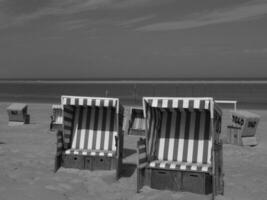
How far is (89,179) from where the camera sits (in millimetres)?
9023

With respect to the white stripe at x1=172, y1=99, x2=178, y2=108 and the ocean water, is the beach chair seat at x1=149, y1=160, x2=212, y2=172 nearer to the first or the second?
the white stripe at x1=172, y1=99, x2=178, y2=108

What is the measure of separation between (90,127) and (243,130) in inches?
223

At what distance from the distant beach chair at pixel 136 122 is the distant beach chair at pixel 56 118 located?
287 cm

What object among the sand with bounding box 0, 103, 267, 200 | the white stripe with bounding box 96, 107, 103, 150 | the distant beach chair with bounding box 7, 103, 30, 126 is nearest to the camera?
the sand with bounding box 0, 103, 267, 200

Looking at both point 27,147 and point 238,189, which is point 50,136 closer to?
point 27,147

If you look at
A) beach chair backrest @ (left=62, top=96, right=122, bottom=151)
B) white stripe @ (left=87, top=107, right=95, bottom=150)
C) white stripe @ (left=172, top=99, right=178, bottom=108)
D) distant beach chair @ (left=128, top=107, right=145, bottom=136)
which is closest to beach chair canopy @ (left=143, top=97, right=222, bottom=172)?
white stripe @ (left=172, top=99, right=178, bottom=108)

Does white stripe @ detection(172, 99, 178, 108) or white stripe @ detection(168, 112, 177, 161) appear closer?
white stripe @ detection(172, 99, 178, 108)

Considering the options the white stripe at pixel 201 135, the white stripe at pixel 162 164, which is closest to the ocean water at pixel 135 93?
the white stripe at pixel 201 135

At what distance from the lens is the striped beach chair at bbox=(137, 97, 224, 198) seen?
8016mm

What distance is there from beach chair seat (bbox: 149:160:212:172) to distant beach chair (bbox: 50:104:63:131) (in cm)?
883

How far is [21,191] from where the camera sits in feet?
25.3

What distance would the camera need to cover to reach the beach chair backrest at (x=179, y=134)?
8.80 metres

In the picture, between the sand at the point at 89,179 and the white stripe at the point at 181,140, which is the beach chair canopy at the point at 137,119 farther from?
the white stripe at the point at 181,140

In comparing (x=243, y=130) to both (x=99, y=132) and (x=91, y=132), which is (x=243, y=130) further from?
(x=91, y=132)
